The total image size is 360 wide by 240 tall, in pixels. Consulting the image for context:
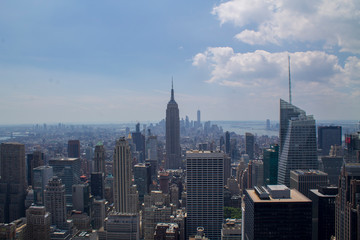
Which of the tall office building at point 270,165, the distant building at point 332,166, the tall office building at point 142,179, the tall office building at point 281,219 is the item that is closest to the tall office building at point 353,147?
the distant building at point 332,166

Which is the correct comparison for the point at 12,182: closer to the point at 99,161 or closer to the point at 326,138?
the point at 99,161

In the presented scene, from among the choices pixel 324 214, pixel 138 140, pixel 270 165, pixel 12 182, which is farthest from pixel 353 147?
pixel 138 140

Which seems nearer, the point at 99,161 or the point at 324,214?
the point at 324,214

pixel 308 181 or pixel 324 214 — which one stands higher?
pixel 308 181

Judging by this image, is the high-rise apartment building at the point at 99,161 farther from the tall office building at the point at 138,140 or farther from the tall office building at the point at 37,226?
the tall office building at the point at 37,226

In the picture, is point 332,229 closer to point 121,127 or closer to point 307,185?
point 307,185

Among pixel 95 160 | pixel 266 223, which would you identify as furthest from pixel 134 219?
pixel 95 160
